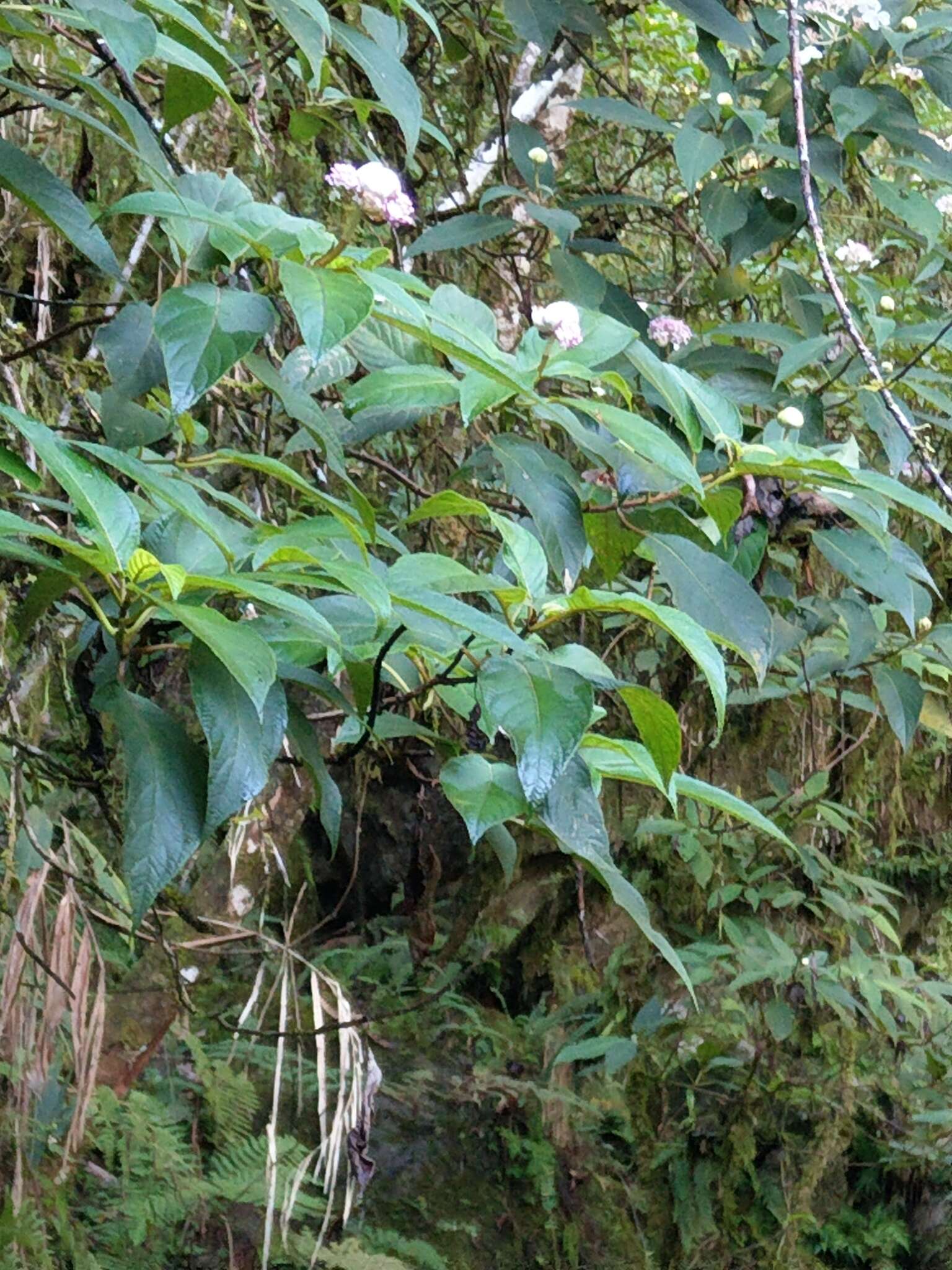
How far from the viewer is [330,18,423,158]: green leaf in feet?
3.22

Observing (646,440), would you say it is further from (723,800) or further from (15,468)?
(15,468)

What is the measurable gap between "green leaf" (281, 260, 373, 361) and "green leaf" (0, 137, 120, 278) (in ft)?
0.40

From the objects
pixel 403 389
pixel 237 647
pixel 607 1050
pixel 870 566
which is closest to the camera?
pixel 237 647

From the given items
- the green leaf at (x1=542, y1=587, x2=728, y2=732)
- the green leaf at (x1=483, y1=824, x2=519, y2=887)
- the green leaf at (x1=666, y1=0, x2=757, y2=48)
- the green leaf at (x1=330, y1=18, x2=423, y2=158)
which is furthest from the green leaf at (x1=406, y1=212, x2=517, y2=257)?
the green leaf at (x1=542, y1=587, x2=728, y2=732)

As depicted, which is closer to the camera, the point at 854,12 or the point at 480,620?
the point at 480,620

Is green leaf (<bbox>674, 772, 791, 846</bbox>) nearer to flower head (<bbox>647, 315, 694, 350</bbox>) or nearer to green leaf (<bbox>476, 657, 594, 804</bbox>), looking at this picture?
green leaf (<bbox>476, 657, 594, 804</bbox>)

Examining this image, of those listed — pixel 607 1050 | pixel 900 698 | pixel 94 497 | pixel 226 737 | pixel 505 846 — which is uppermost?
pixel 94 497

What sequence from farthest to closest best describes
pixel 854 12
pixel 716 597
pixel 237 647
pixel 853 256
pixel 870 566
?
pixel 853 256, pixel 854 12, pixel 870 566, pixel 716 597, pixel 237 647

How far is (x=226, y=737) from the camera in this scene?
615 millimetres

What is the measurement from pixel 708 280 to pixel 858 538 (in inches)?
34.3

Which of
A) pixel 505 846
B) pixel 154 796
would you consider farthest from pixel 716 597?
pixel 154 796

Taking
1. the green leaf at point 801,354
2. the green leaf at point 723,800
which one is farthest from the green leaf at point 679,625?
the green leaf at point 801,354

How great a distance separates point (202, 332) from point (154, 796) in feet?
0.90

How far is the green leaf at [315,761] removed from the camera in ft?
2.58
